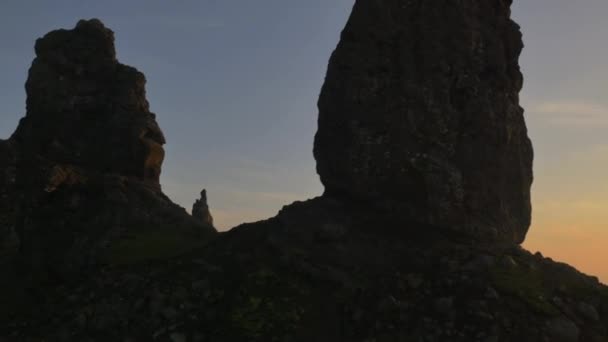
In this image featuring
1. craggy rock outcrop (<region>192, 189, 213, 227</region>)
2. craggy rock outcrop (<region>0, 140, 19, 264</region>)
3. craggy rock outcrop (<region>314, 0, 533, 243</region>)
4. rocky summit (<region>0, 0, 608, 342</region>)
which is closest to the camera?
rocky summit (<region>0, 0, 608, 342</region>)

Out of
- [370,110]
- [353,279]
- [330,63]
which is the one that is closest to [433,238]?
[353,279]

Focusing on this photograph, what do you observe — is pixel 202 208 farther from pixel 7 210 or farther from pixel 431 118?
pixel 431 118

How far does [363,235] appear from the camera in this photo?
30203 millimetres

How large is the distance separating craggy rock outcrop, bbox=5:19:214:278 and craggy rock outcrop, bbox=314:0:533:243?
13.5 meters

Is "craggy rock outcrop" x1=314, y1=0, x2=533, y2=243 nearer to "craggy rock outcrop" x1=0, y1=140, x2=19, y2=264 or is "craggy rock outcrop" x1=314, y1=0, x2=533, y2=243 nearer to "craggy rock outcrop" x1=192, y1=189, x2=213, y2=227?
"craggy rock outcrop" x1=0, y1=140, x2=19, y2=264

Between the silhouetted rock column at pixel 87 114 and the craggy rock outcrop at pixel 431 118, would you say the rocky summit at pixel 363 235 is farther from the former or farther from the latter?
the silhouetted rock column at pixel 87 114

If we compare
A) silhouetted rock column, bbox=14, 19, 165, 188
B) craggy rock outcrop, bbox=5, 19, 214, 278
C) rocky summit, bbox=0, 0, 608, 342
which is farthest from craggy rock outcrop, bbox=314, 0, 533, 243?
silhouetted rock column, bbox=14, 19, 165, 188

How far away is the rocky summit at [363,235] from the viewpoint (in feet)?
81.1

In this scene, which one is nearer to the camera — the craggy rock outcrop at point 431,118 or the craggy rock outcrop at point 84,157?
the craggy rock outcrop at point 431,118

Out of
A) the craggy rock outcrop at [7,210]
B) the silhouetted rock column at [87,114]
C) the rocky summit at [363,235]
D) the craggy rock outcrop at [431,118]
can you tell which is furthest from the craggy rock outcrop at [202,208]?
the craggy rock outcrop at [431,118]

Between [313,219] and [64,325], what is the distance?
13.3 metres

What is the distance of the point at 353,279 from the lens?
1073 inches

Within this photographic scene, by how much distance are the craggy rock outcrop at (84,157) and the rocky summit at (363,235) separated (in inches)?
6.2

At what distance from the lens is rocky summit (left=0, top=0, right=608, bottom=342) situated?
2473cm
